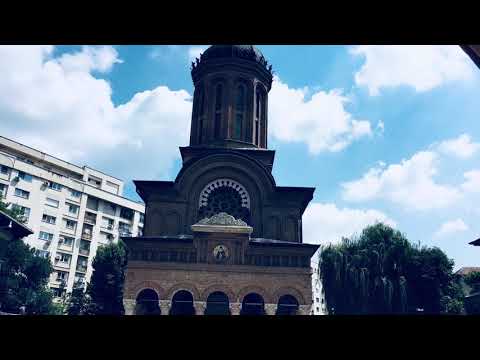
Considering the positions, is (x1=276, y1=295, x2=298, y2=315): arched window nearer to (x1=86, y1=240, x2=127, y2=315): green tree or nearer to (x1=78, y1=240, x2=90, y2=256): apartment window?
(x1=86, y1=240, x2=127, y2=315): green tree

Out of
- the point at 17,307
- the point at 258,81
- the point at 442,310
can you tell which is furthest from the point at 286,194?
the point at 17,307

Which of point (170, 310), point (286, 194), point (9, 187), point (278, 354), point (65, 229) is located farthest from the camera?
point (65, 229)

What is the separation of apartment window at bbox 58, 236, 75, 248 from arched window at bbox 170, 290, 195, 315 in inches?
1130

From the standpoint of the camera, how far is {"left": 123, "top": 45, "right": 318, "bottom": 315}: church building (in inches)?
902

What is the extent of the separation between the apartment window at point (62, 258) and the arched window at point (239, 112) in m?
27.6

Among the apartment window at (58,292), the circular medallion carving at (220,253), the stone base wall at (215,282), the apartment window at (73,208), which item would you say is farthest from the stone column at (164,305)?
the apartment window at (73,208)

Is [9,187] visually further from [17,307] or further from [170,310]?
[170,310]

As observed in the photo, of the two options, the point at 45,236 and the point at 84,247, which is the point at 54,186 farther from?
the point at 84,247

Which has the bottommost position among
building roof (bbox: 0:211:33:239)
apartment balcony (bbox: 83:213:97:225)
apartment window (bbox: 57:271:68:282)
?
building roof (bbox: 0:211:33:239)

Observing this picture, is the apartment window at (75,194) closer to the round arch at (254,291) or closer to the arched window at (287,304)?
the round arch at (254,291)

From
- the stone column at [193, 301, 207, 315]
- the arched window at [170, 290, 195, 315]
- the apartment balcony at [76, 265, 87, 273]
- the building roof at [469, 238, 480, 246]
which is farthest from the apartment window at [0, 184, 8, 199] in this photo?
the building roof at [469, 238, 480, 246]

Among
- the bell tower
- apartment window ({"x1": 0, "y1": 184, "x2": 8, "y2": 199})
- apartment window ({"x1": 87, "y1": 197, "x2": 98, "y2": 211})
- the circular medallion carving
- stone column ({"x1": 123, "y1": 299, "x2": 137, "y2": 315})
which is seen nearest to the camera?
stone column ({"x1": 123, "y1": 299, "x2": 137, "y2": 315})

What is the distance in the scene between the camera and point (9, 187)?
4241 cm
